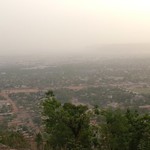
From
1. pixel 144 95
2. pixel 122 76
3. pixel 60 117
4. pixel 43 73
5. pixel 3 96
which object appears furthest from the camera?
pixel 43 73

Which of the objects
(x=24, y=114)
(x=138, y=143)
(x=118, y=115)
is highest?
(x=118, y=115)

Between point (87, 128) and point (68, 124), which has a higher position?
point (68, 124)

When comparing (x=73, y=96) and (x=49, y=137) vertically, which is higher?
(x=49, y=137)

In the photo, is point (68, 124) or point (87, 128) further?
point (87, 128)

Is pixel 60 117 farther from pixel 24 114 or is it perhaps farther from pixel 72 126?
pixel 24 114

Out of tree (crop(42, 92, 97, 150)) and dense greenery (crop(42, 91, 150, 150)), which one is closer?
dense greenery (crop(42, 91, 150, 150))

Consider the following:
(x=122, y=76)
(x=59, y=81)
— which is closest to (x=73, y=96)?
(x=59, y=81)

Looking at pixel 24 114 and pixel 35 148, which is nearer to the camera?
pixel 35 148

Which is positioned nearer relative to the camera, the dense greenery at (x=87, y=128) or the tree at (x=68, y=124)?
the dense greenery at (x=87, y=128)
